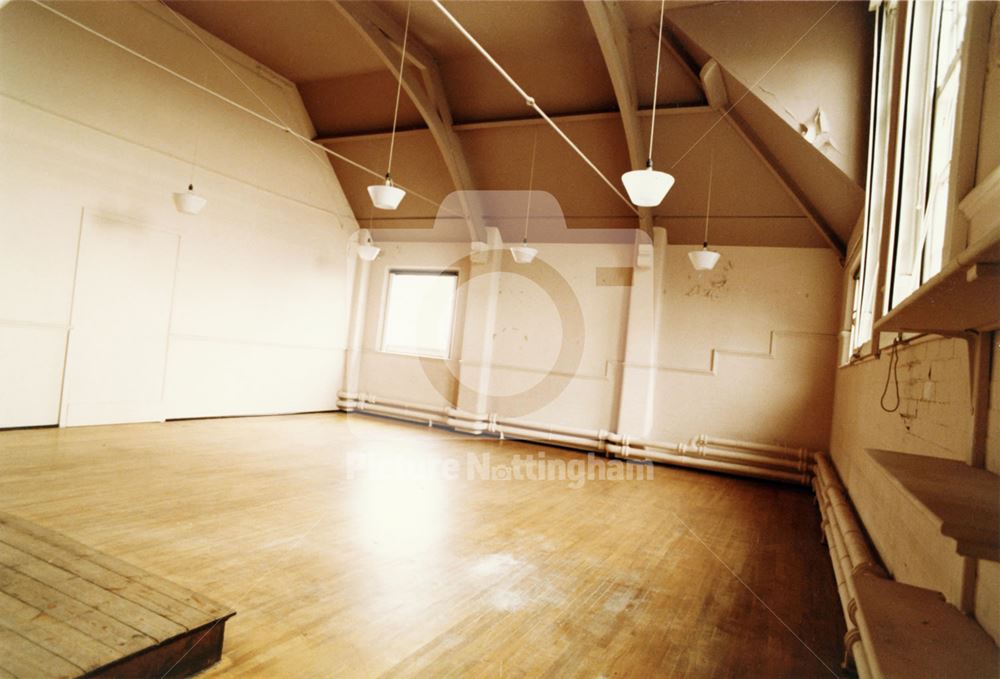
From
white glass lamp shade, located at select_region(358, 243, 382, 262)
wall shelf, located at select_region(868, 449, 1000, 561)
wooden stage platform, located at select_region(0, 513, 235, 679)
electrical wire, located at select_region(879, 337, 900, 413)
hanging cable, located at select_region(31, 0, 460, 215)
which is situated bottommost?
wooden stage platform, located at select_region(0, 513, 235, 679)

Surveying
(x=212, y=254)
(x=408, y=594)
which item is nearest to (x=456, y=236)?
(x=212, y=254)

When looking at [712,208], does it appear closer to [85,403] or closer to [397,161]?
[397,161]

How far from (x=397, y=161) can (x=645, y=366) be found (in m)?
5.26

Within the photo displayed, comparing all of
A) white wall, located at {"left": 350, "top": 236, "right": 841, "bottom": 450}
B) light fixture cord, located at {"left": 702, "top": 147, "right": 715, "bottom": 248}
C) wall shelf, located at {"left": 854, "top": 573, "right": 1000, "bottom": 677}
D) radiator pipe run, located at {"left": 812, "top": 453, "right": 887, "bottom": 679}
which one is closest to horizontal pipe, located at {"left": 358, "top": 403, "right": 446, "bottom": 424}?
white wall, located at {"left": 350, "top": 236, "right": 841, "bottom": 450}

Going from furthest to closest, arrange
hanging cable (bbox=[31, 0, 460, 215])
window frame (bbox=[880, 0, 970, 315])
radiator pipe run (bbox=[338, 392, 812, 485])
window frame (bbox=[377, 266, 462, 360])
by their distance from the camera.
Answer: window frame (bbox=[377, 266, 462, 360]) → radiator pipe run (bbox=[338, 392, 812, 485]) → hanging cable (bbox=[31, 0, 460, 215]) → window frame (bbox=[880, 0, 970, 315])

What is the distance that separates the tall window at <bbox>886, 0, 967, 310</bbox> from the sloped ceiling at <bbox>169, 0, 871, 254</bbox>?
2.30 m

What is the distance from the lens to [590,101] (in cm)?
771

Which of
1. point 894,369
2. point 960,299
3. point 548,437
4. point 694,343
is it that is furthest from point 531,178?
point 960,299

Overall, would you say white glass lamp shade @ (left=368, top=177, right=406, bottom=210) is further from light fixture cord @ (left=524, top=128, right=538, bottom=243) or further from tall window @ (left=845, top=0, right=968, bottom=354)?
tall window @ (left=845, top=0, right=968, bottom=354)

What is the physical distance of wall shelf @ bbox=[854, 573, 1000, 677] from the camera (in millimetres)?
1340

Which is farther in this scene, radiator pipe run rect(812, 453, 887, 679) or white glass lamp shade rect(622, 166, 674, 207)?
white glass lamp shade rect(622, 166, 674, 207)

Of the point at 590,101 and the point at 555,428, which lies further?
the point at 555,428

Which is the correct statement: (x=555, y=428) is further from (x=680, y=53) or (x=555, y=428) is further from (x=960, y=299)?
(x=960, y=299)

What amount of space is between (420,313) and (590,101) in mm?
4859
